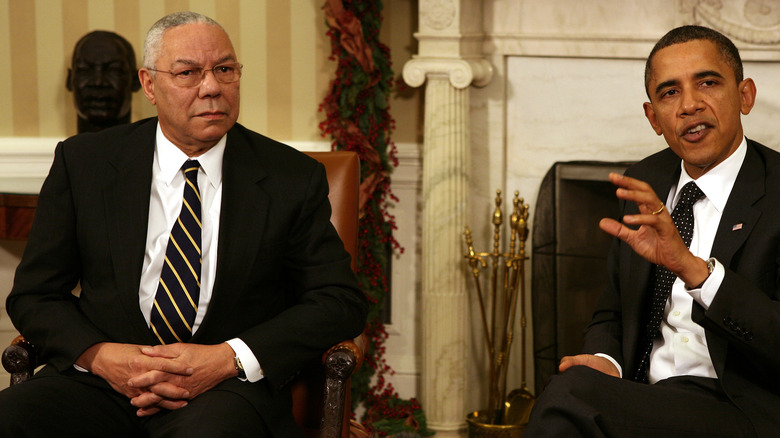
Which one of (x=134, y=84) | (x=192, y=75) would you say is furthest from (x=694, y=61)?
(x=134, y=84)

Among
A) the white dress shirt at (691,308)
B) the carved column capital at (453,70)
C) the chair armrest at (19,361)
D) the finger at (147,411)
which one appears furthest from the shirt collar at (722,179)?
the chair armrest at (19,361)

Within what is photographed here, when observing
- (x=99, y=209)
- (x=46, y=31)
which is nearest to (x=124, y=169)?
(x=99, y=209)

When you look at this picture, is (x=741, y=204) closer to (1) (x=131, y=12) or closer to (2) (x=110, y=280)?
(2) (x=110, y=280)

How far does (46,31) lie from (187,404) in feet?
8.69

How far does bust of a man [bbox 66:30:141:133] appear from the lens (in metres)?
3.79

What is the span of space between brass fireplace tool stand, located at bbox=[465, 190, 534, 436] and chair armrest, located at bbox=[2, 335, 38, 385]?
1.89m

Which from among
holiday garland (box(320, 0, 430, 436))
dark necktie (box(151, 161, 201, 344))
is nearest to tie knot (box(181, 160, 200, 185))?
dark necktie (box(151, 161, 201, 344))

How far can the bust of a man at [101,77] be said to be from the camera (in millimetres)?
3789

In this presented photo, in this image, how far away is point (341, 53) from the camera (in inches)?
154

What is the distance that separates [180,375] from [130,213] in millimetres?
471

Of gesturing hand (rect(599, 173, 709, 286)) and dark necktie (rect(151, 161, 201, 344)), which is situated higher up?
gesturing hand (rect(599, 173, 709, 286))

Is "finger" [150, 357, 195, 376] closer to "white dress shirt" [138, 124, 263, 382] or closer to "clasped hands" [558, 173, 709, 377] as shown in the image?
"white dress shirt" [138, 124, 263, 382]

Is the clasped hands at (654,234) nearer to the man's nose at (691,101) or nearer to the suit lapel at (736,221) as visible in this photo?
the suit lapel at (736,221)

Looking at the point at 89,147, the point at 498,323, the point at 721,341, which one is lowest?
the point at 498,323
